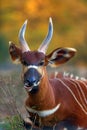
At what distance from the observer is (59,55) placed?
37.8 ft

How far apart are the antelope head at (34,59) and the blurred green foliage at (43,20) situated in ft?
41.2

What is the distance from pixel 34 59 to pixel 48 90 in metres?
0.43

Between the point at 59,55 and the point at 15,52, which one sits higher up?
the point at 15,52

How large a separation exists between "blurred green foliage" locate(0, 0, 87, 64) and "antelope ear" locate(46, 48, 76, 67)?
41.1ft

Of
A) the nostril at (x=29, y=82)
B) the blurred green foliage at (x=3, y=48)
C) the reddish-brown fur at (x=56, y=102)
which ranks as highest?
the nostril at (x=29, y=82)

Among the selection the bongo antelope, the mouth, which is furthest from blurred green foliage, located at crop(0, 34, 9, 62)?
the mouth

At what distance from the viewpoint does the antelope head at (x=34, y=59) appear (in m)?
11.0

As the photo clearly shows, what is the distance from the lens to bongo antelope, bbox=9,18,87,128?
36.5 ft

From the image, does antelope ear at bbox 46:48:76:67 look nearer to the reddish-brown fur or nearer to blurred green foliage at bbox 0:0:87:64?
the reddish-brown fur

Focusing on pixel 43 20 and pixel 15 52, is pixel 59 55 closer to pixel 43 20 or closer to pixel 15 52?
pixel 15 52

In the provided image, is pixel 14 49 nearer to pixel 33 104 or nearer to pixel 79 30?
pixel 33 104

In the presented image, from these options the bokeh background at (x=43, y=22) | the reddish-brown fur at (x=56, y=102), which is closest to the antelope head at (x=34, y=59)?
the reddish-brown fur at (x=56, y=102)

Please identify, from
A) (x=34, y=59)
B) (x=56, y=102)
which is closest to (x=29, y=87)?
(x=34, y=59)

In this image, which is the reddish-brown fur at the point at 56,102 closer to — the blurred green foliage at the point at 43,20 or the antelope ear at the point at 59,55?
the antelope ear at the point at 59,55
